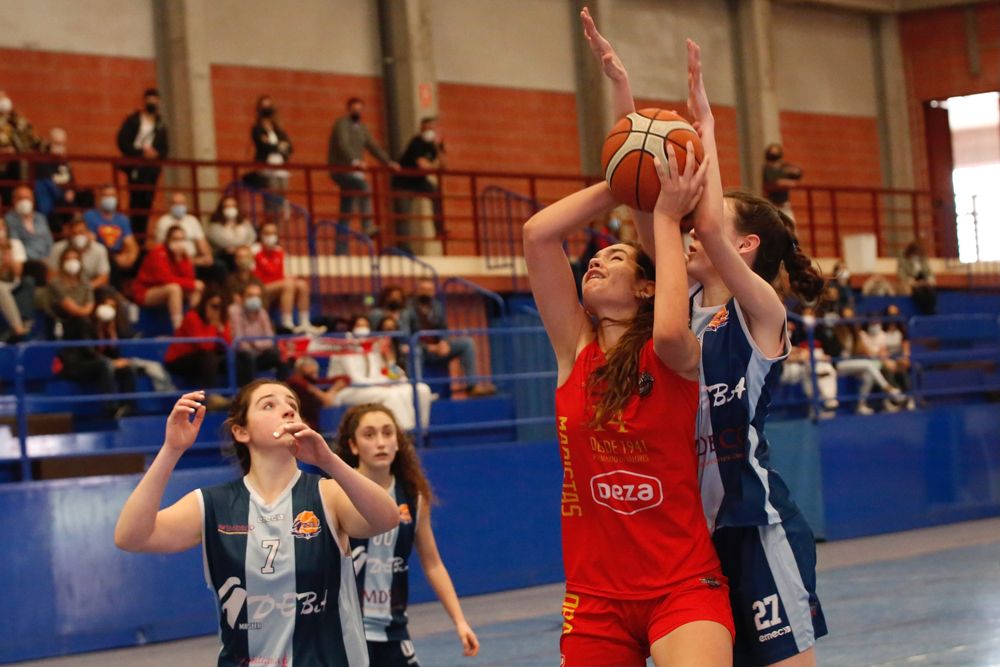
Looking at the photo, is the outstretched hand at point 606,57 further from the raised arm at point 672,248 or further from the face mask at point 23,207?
the face mask at point 23,207

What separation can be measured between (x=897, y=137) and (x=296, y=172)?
1144 centimetres

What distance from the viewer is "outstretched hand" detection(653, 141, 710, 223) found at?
337 centimetres

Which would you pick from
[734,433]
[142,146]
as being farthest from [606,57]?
[142,146]

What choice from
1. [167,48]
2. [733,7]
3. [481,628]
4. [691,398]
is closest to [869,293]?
[733,7]

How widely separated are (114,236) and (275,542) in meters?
8.74

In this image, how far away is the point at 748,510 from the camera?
357 centimetres

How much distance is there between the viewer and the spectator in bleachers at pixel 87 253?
1126 cm

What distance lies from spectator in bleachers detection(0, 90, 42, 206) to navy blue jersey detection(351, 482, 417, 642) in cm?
768

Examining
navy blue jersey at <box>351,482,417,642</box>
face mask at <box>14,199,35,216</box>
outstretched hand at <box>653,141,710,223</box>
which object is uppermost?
face mask at <box>14,199,35,216</box>

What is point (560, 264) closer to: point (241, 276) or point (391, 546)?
point (391, 546)

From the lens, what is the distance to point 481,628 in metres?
8.78

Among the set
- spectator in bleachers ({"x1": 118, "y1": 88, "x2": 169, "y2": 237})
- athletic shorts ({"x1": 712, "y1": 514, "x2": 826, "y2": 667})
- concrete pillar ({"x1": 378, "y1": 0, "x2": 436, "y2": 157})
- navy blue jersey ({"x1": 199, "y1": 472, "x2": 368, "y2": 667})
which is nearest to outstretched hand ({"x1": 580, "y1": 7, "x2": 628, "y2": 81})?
athletic shorts ({"x1": 712, "y1": 514, "x2": 826, "y2": 667})

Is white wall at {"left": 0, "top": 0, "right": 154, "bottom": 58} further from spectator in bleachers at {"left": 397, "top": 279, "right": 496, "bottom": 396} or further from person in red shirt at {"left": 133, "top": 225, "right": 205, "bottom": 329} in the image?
spectator in bleachers at {"left": 397, "top": 279, "right": 496, "bottom": 396}

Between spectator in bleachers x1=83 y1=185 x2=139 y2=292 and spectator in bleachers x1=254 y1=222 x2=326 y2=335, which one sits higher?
spectator in bleachers x1=83 y1=185 x2=139 y2=292
